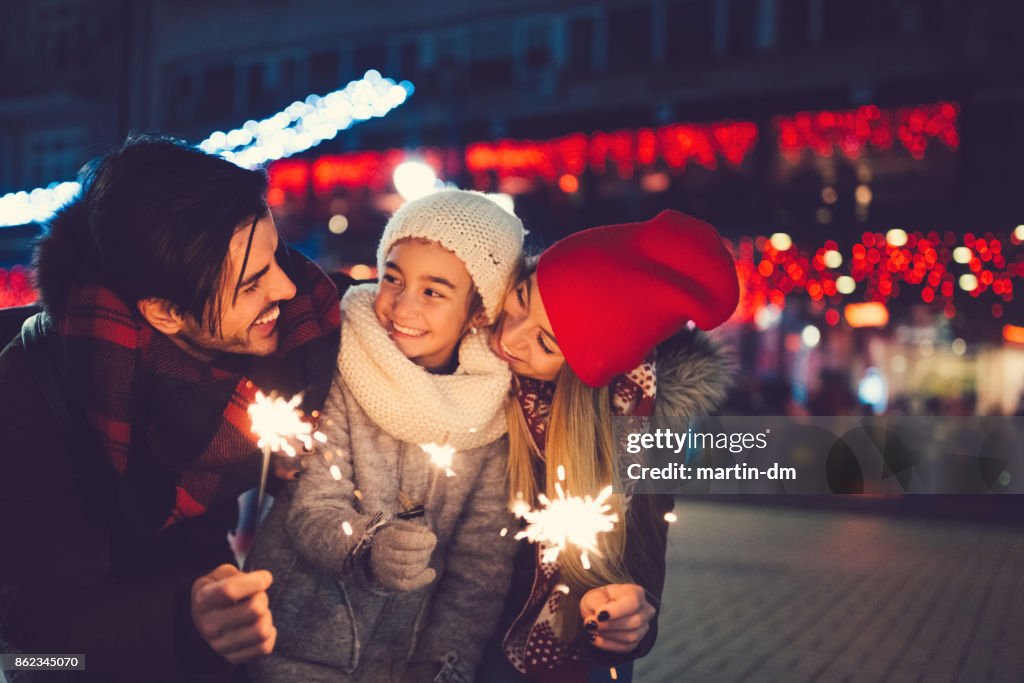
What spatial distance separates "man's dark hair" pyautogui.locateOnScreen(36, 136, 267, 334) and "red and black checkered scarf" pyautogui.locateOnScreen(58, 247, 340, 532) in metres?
0.09

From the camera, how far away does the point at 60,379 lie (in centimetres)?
218

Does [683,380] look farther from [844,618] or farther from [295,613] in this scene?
[844,618]

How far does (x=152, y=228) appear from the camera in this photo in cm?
215

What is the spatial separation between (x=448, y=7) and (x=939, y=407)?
12478mm

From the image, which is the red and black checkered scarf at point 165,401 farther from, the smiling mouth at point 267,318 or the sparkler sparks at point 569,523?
the sparkler sparks at point 569,523

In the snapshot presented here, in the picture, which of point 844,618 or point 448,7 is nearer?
point 844,618

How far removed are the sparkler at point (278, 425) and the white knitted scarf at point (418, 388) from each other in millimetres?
188

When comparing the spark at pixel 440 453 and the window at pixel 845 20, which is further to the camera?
the window at pixel 845 20

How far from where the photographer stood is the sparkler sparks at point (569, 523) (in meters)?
2.28

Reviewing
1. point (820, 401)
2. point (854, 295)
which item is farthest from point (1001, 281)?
point (820, 401)

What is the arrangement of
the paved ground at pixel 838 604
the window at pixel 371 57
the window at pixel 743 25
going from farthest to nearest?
the window at pixel 371 57 → the window at pixel 743 25 → the paved ground at pixel 838 604

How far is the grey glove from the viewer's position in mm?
2016

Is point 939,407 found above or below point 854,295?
below

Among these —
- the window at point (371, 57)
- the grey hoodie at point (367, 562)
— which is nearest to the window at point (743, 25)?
the window at point (371, 57)
